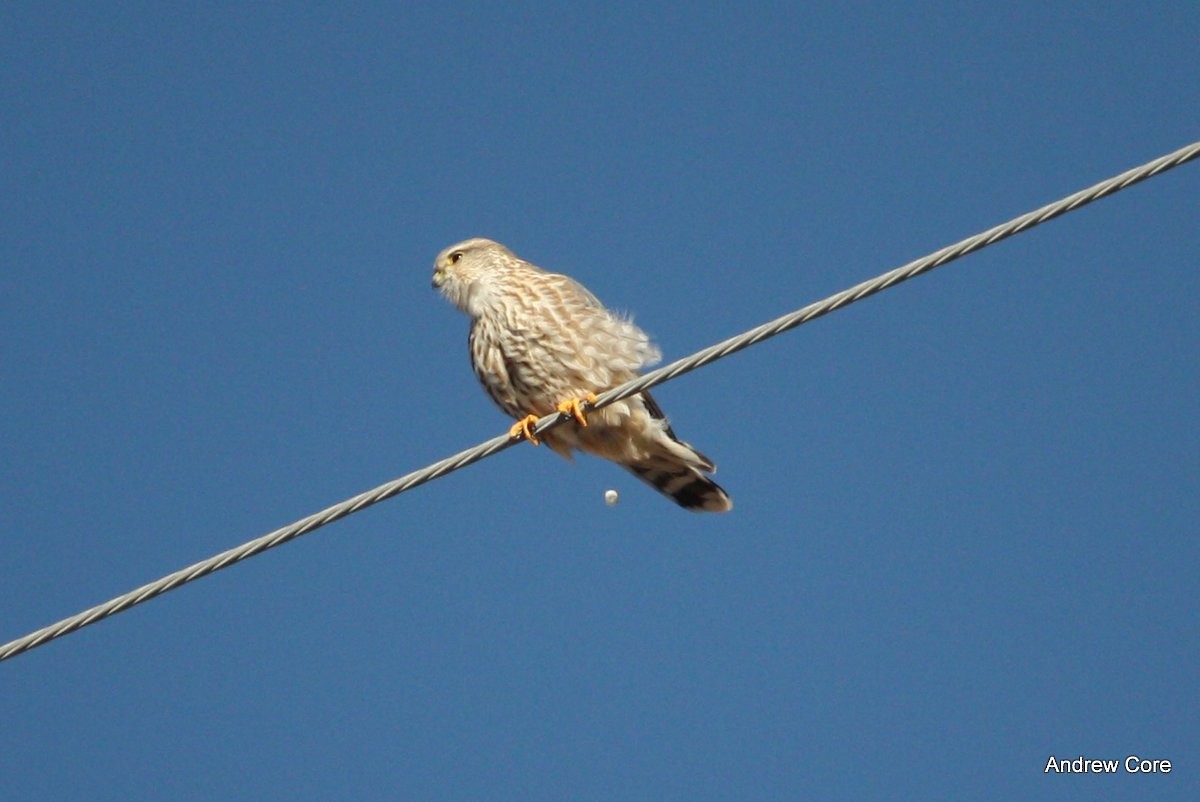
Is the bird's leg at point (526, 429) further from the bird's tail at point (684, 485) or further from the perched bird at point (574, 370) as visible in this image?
the bird's tail at point (684, 485)

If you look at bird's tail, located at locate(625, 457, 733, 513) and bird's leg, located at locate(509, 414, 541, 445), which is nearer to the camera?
bird's leg, located at locate(509, 414, 541, 445)

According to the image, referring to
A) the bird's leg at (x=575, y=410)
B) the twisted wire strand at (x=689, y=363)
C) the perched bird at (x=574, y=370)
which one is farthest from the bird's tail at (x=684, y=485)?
the twisted wire strand at (x=689, y=363)

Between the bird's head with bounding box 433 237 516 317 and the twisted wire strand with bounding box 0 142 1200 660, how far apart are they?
1878mm

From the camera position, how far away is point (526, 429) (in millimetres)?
5129

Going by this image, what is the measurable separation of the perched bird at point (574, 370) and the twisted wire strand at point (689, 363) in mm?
1333

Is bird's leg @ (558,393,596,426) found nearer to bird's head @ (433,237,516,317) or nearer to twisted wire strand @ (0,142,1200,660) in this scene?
bird's head @ (433,237,516,317)

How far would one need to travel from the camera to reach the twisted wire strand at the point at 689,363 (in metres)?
3.40

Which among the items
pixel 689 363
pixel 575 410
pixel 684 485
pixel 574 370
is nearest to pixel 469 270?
pixel 574 370

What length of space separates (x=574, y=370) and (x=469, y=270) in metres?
0.86

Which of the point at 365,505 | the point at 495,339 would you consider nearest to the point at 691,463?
the point at 495,339

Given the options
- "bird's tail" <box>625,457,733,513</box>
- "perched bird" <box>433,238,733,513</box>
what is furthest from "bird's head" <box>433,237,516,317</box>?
"bird's tail" <box>625,457,733,513</box>

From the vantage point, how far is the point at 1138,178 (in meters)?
3.38

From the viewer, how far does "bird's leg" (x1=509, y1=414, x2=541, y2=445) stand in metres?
5.03

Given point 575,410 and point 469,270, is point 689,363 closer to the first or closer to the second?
point 575,410
